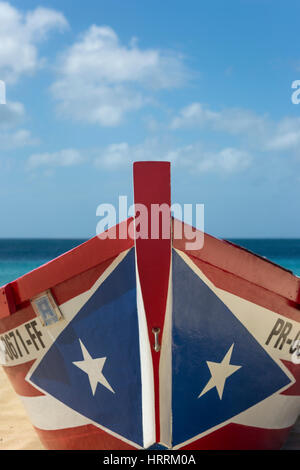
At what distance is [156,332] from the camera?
7.61 feet

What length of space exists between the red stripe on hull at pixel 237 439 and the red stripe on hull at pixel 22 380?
1.05 metres

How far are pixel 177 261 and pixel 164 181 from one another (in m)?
0.45

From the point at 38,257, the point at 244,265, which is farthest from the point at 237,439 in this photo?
the point at 38,257

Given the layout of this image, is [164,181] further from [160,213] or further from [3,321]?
[3,321]

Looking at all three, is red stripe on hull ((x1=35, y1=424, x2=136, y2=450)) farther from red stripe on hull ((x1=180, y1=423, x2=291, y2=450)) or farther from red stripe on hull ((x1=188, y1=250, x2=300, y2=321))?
red stripe on hull ((x1=188, y1=250, x2=300, y2=321))

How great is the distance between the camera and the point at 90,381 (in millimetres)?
2502

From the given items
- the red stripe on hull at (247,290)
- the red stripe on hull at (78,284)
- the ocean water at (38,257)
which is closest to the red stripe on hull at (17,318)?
the red stripe on hull at (78,284)

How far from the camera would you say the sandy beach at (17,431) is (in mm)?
3338

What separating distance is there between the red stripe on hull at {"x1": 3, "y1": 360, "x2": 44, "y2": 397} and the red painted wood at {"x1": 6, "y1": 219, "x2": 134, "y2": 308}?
1.66ft

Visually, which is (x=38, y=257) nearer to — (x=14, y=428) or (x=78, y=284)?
(x=14, y=428)

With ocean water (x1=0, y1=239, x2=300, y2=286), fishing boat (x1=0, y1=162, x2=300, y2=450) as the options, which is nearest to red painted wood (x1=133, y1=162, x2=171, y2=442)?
fishing boat (x1=0, y1=162, x2=300, y2=450)

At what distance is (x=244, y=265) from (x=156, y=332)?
0.65 meters

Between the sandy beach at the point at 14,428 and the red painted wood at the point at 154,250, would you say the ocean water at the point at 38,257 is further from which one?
the red painted wood at the point at 154,250

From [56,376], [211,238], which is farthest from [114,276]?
[56,376]
